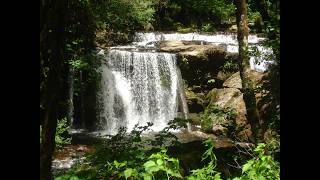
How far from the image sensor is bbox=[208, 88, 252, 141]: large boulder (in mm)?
11781

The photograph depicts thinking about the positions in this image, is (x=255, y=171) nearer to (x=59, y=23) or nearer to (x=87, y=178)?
(x=87, y=178)

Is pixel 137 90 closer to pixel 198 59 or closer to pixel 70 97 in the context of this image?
pixel 70 97

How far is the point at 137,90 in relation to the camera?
15.4 metres

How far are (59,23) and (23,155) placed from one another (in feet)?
7.05

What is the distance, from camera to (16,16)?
112cm

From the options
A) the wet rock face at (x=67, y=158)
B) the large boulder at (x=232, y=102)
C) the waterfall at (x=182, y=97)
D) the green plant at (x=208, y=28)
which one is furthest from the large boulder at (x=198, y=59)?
the wet rock face at (x=67, y=158)

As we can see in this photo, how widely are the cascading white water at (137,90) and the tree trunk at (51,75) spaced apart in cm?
1160

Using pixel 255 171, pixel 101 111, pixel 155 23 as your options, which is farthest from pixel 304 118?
pixel 155 23

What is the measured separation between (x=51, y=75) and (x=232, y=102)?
10.9 metres

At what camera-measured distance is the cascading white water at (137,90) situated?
49.0 ft

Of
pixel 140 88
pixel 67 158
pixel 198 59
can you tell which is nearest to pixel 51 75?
pixel 67 158

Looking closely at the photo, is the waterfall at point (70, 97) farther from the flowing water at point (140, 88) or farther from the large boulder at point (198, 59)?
the large boulder at point (198, 59)

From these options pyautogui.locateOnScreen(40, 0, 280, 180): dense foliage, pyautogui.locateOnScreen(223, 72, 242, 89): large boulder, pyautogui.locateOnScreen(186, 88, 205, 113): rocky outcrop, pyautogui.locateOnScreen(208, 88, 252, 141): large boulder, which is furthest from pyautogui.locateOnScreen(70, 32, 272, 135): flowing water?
pyautogui.locateOnScreen(208, 88, 252, 141): large boulder

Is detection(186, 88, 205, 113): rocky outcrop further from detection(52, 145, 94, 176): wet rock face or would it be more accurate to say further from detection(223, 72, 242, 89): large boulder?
detection(52, 145, 94, 176): wet rock face
